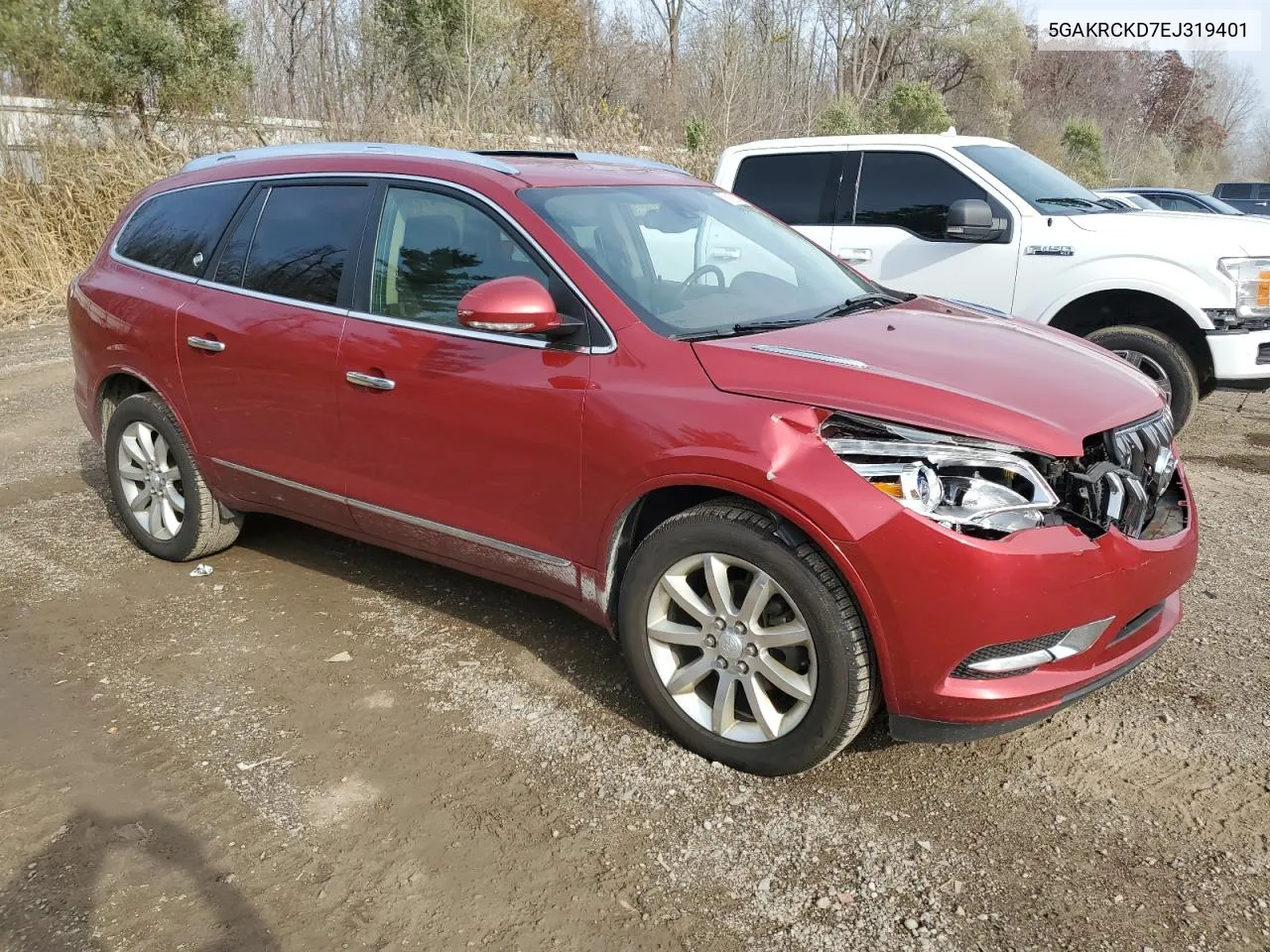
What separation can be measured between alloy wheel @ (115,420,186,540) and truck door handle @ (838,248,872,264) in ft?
15.0

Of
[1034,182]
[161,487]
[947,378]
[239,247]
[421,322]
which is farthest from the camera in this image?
[1034,182]

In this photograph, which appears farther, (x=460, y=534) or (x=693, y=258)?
(x=693, y=258)

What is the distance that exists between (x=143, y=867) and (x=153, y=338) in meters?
2.57

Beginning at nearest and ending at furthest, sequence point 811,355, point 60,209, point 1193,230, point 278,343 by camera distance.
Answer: point 811,355
point 278,343
point 1193,230
point 60,209

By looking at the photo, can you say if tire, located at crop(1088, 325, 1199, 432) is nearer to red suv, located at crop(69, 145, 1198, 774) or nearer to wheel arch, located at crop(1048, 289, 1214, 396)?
wheel arch, located at crop(1048, 289, 1214, 396)

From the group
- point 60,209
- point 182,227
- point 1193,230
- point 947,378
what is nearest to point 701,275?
point 947,378

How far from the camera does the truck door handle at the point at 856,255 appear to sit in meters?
7.04

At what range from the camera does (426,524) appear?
12.1 ft

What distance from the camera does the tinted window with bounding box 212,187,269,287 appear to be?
4211 mm

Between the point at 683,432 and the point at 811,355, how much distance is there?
44cm

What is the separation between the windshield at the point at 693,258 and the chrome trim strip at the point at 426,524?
2.88 ft

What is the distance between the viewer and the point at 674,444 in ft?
9.53

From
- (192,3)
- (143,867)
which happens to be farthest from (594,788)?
(192,3)

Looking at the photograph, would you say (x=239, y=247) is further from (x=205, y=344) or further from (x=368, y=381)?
(x=368, y=381)
